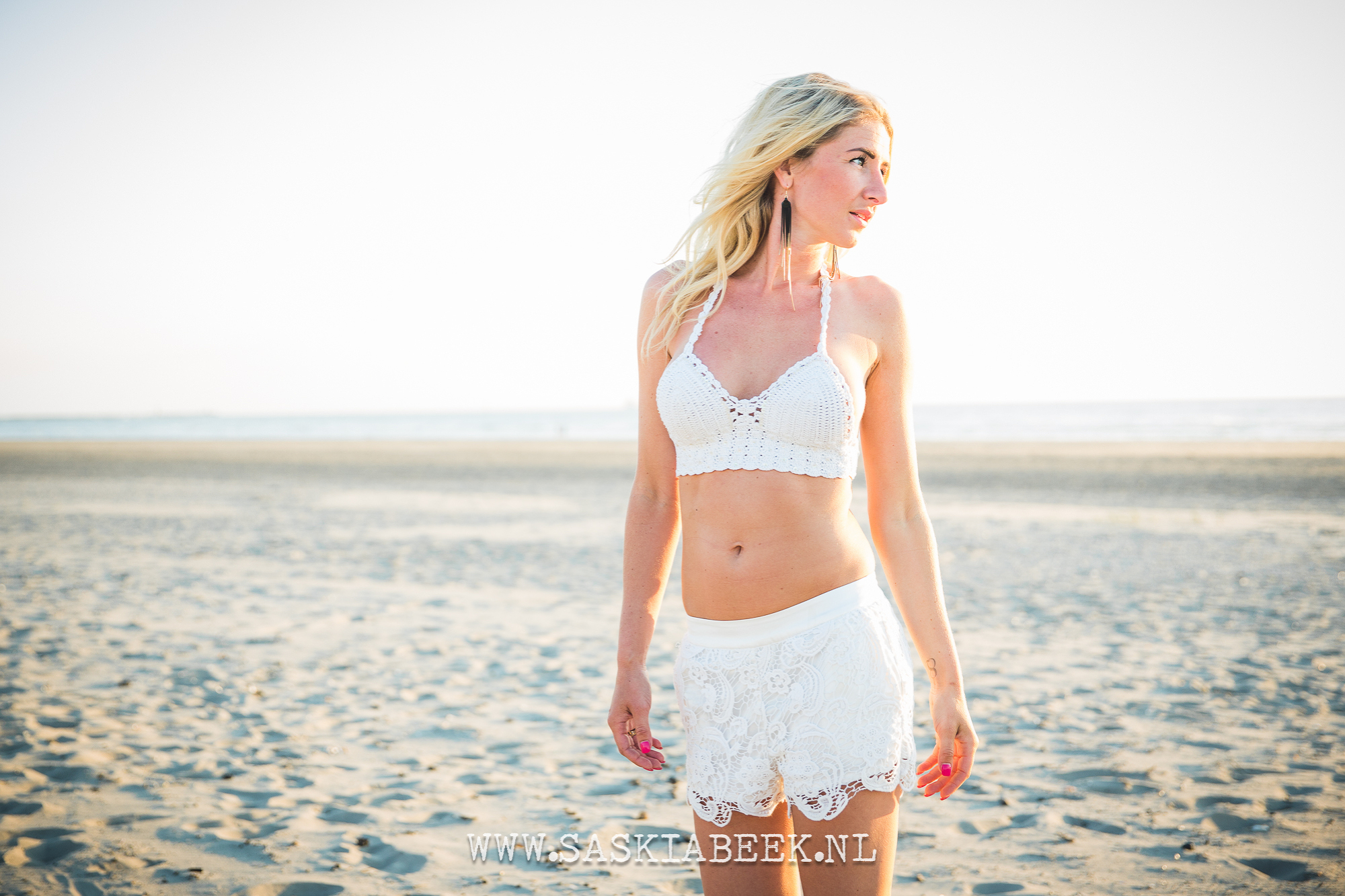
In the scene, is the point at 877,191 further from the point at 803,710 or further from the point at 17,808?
the point at 17,808

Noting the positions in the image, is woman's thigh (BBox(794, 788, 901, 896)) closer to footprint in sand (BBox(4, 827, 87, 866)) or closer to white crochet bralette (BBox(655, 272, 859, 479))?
white crochet bralette (BBox(655, 272, 859, 479))

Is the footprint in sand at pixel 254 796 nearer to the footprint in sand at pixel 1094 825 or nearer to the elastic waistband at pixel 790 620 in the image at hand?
the elastic waistband at pixel 790 620

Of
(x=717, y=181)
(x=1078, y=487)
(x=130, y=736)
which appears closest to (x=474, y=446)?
(x=1078, y=487)

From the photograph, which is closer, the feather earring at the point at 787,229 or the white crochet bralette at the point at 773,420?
the white crochet bralette at the point at 773,420

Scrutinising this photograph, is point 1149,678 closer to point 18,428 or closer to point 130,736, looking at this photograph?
point 130,736

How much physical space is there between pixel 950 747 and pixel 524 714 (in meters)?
4.27

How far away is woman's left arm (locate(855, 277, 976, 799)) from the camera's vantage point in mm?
2145

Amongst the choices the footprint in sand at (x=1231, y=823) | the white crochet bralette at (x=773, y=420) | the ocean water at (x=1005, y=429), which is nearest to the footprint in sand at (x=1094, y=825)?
the footprint in sand at (x=1231, y=823)

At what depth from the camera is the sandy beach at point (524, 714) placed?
3920 mm

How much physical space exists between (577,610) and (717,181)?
280 inches

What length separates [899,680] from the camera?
213cm

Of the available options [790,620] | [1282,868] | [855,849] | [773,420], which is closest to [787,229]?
[773,420]

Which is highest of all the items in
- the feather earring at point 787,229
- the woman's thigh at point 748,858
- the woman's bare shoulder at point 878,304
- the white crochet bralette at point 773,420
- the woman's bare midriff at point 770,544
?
the feather earring at point 787,229

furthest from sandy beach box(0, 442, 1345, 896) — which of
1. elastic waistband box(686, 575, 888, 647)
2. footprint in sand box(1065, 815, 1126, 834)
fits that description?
elastic waistband box(686, 575, 888, 647)
